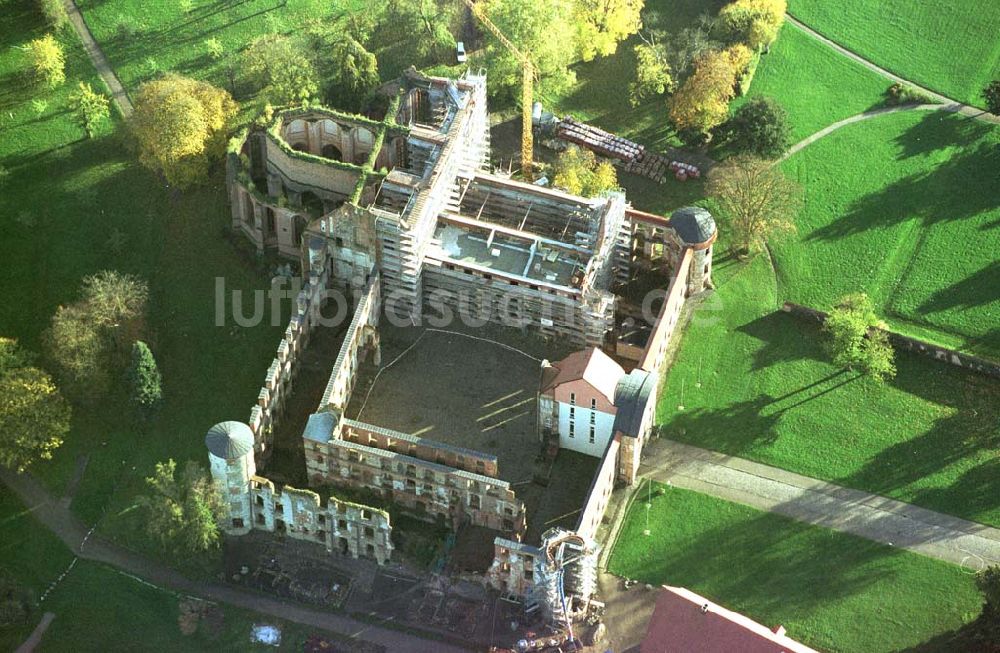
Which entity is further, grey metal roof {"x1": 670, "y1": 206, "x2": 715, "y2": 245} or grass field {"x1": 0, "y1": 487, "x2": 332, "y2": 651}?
grey metal roof {"x1": 670, "y1": 206, "x2": 715, "y2": 245}

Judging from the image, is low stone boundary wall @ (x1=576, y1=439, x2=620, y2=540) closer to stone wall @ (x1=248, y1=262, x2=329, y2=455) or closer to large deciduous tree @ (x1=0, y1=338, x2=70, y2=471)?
stone wall @ (x1=248, y1=262, x2=329, y2=455)

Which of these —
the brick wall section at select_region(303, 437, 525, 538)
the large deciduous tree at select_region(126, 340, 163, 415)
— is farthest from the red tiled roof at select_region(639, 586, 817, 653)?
the large deciduous tree at select_region(126, 340, 163, 415)

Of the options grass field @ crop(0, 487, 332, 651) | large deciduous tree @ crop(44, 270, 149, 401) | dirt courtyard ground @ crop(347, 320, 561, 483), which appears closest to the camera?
grass field @ crop(0, 487, 332, 651)

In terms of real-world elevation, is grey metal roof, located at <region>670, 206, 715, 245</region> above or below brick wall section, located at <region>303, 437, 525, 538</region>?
above

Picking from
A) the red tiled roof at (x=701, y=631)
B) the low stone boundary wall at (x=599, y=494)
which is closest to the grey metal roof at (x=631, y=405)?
the low stone boundary wall at (x=599, y=494)

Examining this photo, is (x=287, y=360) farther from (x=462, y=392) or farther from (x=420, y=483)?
(x=420, y=483)

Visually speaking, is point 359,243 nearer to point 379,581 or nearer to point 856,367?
point 379,581

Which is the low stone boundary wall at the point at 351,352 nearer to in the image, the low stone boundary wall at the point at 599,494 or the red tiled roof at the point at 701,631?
the low stone boundary wall at the point at 599,494
